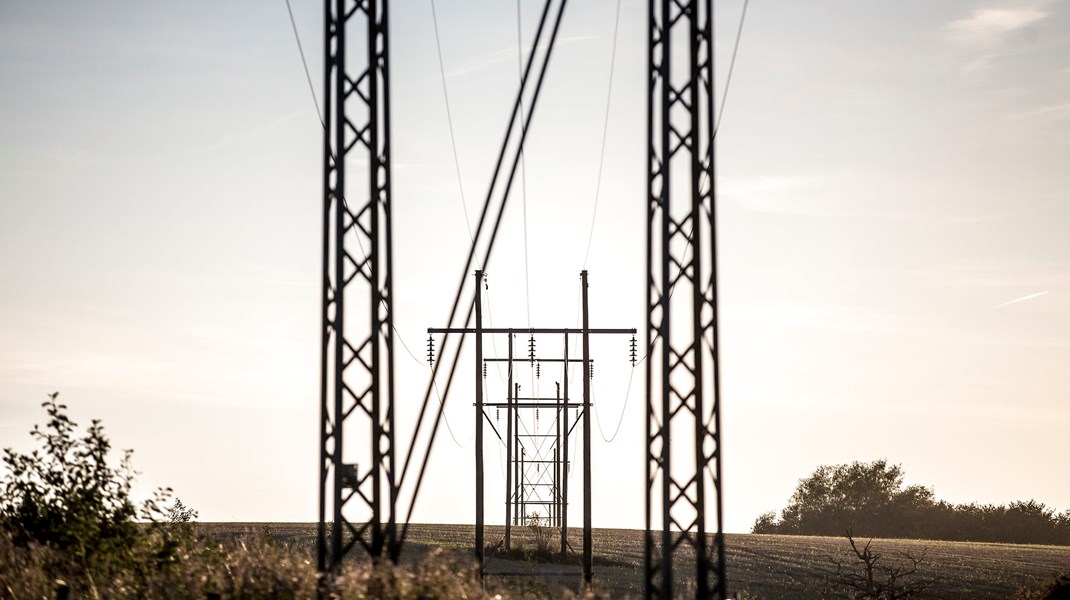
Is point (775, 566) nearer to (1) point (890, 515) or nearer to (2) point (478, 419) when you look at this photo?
(2) point (478, 419)

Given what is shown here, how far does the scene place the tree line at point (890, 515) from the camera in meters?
85.6

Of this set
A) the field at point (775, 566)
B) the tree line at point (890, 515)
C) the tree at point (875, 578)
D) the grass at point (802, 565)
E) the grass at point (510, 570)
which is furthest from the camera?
the tree line at point (890, 515)

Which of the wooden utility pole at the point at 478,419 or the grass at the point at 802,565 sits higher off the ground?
the wooden utility pole at the point at 478,419

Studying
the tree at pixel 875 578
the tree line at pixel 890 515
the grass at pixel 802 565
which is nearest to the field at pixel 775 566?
the grass at pixel 802 565

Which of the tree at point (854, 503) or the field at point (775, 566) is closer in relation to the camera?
the field at point (775, 566)

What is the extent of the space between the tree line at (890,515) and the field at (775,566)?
19.0 meters

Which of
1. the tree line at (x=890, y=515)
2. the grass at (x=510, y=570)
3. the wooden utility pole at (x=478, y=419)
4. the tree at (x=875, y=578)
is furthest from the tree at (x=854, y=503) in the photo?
the wooden utility pole at (x=478, y=419)

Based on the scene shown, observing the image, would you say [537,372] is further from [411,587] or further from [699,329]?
A: [411,587]

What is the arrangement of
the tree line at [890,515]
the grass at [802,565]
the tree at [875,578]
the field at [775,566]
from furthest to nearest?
the tree line at [890,515] → the grass at [802,565] → the field at [775,566] → the tree at [875,578]

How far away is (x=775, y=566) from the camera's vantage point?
156 feet

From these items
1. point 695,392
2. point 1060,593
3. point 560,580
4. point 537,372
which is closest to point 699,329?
point 695,392

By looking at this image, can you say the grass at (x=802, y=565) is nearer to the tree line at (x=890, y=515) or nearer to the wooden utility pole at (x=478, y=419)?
the wooden utility pole at (x=478, y=419)

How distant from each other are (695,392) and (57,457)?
1036 centimetres

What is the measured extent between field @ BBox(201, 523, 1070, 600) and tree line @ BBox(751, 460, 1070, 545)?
19.0 metres
